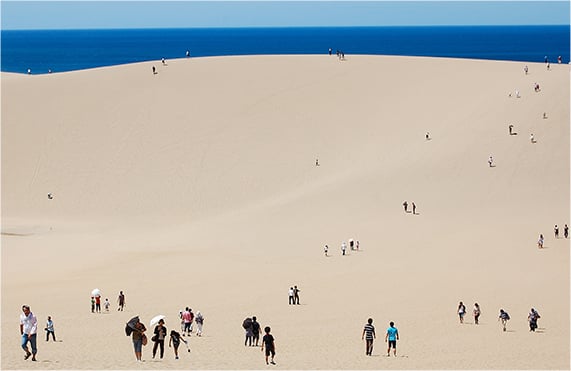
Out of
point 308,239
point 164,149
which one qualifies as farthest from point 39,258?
point 164,149

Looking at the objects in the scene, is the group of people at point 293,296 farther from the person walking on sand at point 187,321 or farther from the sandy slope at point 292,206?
the person walking on sand at point 187,321

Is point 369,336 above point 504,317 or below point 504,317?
below

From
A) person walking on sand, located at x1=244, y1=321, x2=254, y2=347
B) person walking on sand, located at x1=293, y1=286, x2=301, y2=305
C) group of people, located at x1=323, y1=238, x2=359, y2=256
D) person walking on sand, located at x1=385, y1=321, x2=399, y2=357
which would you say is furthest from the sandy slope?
person walking on sand, located at x1=244, y1=321, x2=254, y2=347

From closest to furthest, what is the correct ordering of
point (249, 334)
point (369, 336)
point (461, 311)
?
point (369, 336), point (249, 334), point (461, 311)

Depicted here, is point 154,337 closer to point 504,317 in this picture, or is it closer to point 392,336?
point 392,336

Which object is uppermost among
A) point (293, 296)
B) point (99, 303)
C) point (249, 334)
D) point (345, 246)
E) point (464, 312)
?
point (345, 246)

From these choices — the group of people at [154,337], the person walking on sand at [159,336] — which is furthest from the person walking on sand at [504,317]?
the person walking on sand at [159,336]

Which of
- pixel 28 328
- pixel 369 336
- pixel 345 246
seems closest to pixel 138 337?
pixel 28 328

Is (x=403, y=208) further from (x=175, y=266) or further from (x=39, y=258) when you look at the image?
(x=39, y=258)
